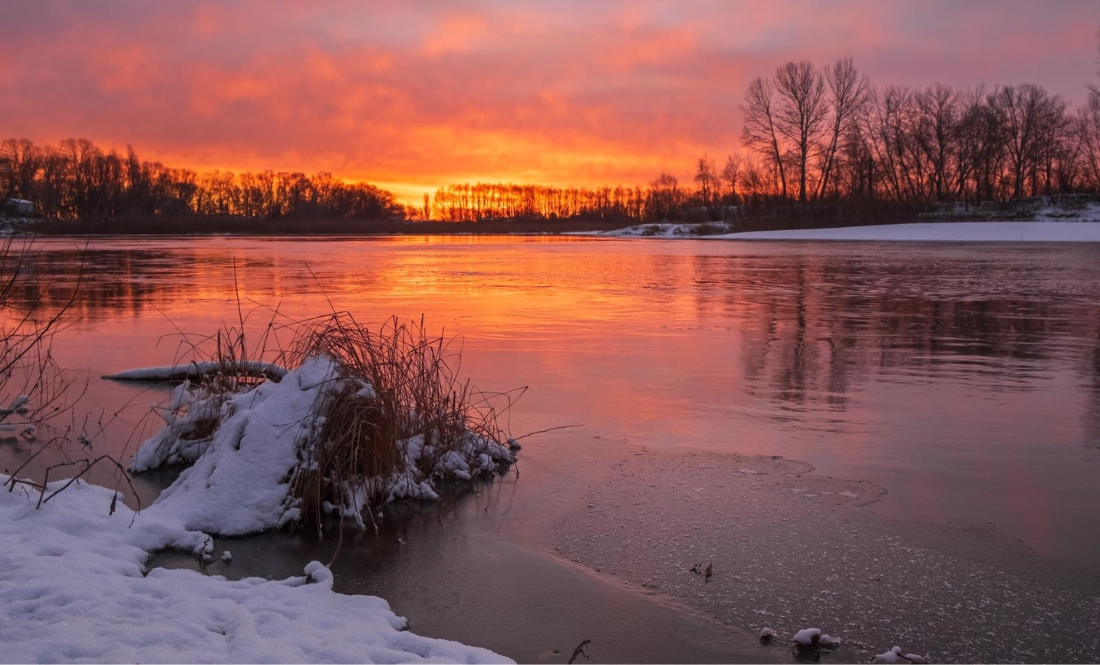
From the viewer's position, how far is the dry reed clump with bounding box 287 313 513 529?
4.83 m

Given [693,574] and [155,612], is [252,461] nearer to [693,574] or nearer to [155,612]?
[155,612]

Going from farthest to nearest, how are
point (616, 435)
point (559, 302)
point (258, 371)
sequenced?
→ point (559, 302)
point (258, 371)
point (616, 435)

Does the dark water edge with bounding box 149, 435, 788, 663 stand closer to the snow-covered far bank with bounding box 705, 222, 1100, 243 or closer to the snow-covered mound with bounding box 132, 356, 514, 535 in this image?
the snow-covered mound with bounding box 132, 356, 514, 535

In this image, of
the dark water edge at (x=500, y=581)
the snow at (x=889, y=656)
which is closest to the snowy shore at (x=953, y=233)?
the dark water edge at (x=500, y=581)

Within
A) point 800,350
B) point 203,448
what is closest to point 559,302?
point 800,350

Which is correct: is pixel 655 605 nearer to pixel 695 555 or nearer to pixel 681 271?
pixel 695 555

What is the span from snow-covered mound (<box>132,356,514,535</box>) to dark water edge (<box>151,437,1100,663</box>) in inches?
7.8

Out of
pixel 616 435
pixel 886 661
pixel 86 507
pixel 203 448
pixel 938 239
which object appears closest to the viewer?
pixel 886 661

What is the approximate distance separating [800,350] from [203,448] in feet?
21.7

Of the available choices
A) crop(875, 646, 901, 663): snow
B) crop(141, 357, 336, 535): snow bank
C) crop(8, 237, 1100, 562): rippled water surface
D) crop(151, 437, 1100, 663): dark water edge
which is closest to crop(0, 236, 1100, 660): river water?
crop(8, 237, 1100, 562): rippled water surface

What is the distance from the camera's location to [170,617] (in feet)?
10.5

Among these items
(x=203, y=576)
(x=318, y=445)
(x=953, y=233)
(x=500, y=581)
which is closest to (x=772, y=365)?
(x=318, y=445)

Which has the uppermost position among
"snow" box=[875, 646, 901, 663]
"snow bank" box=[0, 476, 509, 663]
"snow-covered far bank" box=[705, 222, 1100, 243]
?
"snow-covered far bank" box=[705, 222, 1100, 243]

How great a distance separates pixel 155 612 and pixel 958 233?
1906 inches
